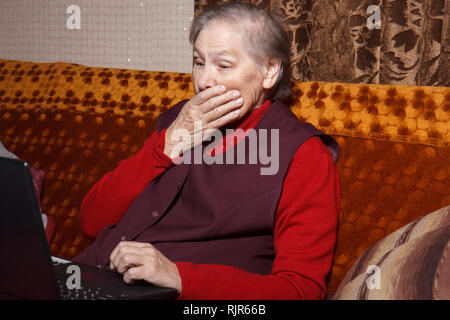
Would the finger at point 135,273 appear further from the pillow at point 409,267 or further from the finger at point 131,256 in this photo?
the pillow at point 409,267

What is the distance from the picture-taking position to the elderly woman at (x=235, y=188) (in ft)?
3.60

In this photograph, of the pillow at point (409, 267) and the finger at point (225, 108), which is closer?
the pillow at point (409, 267)

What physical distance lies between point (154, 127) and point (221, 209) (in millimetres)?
483

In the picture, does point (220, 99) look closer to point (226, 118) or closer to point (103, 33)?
point (226, 118)

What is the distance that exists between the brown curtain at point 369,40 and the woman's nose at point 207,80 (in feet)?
1.54

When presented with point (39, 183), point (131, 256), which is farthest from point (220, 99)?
point (39, 183)

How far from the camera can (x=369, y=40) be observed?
4.99 ft

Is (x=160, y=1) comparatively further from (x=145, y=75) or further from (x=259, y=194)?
(x=259, y=194)

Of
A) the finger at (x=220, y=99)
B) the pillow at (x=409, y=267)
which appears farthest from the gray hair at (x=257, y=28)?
the pillow at (x=409, y=267)

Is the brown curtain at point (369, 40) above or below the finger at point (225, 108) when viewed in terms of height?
above

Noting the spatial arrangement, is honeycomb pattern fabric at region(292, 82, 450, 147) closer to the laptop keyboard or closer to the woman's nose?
the woman's nose
